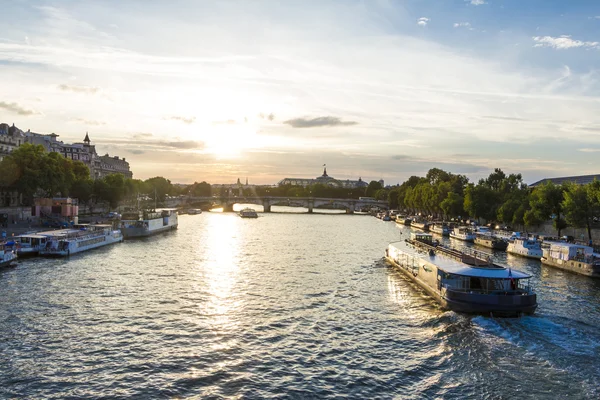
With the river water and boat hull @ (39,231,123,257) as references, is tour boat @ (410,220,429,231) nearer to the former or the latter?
the river water

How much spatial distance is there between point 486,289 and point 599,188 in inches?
2057

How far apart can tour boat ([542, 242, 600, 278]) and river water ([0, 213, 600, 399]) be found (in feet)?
6.37

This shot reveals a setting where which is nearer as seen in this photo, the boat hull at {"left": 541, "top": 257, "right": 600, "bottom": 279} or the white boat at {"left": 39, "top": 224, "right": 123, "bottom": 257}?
the boat hull at {"left": 541, "top": 257, "right": 600, "bottom": 279}

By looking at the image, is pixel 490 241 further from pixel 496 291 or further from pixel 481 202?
pixel 496 291

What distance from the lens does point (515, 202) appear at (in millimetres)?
115125

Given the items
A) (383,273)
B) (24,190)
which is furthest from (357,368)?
(24,190)

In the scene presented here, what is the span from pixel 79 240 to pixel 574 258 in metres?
68.3

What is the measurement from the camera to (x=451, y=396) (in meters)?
26.8

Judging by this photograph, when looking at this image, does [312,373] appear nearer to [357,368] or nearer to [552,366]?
[357,368]

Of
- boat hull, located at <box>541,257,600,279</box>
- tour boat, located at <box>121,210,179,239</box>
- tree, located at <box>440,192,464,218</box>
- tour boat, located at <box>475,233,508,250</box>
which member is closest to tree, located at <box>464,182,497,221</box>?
tree, located at <box>440,192,464,218</box>

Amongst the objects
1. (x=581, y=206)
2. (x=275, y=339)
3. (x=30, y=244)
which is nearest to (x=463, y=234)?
(x=581, y=206)

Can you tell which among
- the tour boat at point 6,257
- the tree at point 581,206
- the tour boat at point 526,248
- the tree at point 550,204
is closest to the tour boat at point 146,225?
the tour boat at point 6,257

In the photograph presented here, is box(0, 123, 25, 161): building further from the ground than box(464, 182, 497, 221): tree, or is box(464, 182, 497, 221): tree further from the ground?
box(0, 123, 25, 161): building

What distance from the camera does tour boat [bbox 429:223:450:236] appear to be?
124 meters
